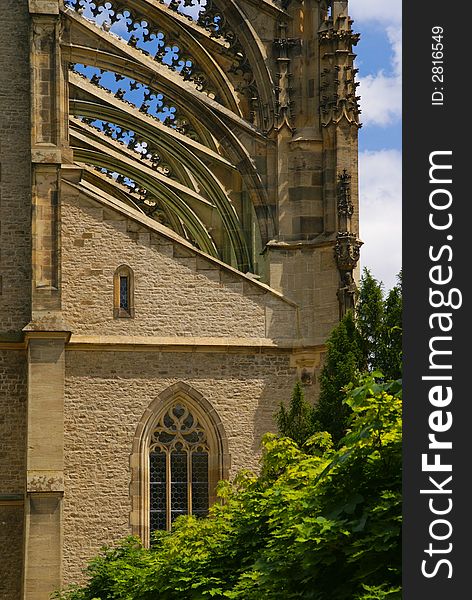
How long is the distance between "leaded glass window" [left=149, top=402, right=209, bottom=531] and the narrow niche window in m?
1.73

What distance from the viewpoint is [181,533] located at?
22359 millimetres

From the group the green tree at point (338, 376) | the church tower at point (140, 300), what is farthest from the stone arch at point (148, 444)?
the green tree at point (338, 376)

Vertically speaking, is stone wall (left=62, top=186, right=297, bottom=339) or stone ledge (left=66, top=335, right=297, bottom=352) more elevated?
stone wall (left=62, top=186, right=297, bottom=339)

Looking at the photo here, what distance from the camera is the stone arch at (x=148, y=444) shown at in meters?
28.0

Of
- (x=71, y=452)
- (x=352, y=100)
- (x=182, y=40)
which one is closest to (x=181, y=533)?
(x=71, y=452)

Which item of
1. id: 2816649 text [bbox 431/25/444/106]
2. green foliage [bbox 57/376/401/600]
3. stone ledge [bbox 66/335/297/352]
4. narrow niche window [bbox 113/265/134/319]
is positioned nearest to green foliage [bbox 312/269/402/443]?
green foliage [bbox 57/376/401/600]

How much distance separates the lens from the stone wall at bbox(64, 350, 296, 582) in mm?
27594

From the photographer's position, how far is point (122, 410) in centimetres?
2817

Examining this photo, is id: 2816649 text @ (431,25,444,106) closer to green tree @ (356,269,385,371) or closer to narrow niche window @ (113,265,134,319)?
green tree @ (356,269,385,371)

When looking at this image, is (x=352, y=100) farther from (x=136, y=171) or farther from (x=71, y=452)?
(x=71, y=452)

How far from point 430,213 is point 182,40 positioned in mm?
23020

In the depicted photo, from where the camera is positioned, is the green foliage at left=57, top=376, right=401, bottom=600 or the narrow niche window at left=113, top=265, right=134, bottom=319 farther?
the narrow niche window at left=113, top=265, right=134, bottom=319

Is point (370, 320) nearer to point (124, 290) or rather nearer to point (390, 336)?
point (390, 336)

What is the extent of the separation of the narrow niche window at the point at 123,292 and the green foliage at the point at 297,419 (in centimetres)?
353
